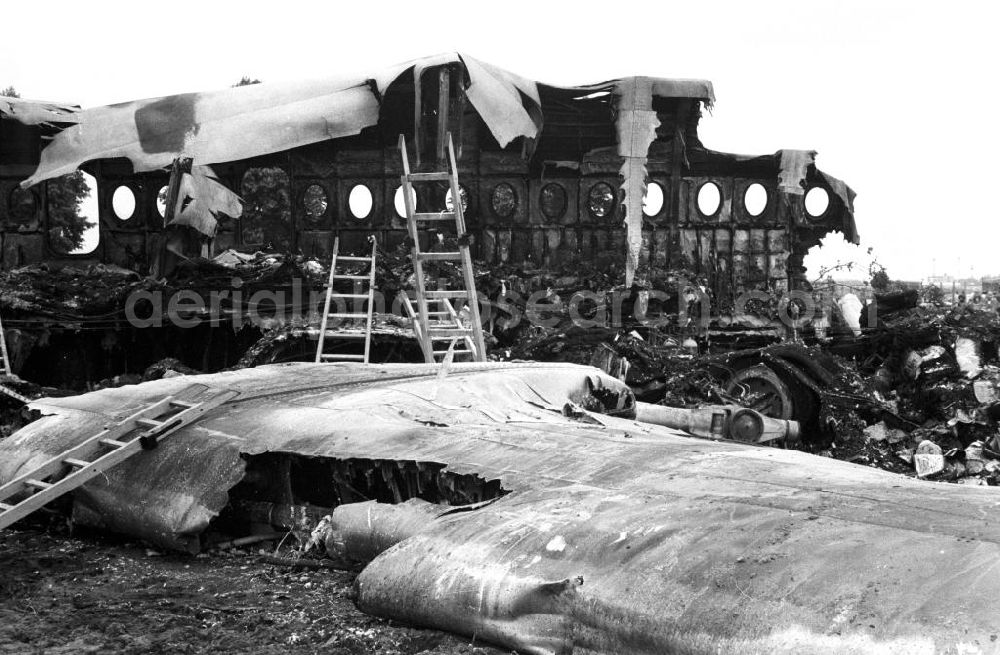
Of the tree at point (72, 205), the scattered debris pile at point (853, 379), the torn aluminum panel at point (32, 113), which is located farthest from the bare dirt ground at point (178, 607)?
the tree at point (72, 205)

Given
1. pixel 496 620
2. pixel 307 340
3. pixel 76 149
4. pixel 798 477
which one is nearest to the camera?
pixel 496 620

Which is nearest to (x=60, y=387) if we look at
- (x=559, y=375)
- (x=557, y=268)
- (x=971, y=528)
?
(x=557, y=268)

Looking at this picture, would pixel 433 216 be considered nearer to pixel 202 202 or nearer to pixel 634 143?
pixel 202 202

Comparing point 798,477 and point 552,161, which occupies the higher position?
point 552,161

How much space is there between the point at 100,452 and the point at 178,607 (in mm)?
2178

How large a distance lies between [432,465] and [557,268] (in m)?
11.6

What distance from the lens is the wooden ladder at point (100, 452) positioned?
243 inches

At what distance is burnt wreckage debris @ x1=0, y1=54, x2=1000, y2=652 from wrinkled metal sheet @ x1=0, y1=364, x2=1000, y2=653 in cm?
5

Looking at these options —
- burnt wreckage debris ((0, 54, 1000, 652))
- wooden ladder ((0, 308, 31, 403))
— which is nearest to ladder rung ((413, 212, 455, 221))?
burnt wreckage debris ((0, 54, 1000, 652))

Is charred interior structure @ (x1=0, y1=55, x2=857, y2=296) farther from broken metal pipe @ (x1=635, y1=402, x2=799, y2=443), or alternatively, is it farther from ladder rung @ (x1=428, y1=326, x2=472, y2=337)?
broken metal pipe @ (x1=635, y1=402, x2=799, y2=443)

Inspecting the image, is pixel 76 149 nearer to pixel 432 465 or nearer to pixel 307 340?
pixel 307 340

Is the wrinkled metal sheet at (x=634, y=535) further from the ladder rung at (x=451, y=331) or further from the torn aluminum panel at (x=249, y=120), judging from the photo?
the torn aluminum panel at (x=249, y=120)

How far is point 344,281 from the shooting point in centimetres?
1478

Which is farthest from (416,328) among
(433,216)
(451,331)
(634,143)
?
(634,143)
